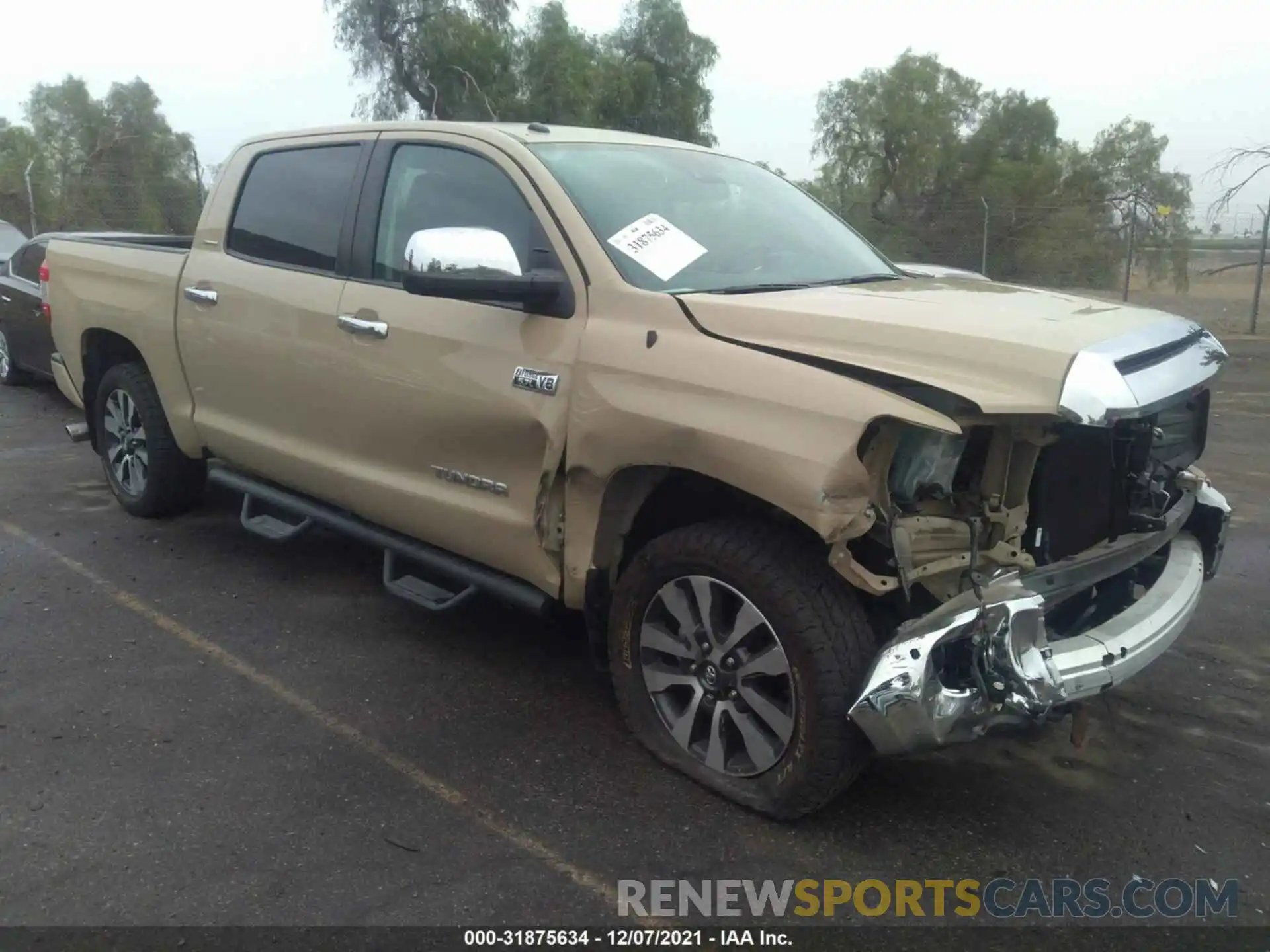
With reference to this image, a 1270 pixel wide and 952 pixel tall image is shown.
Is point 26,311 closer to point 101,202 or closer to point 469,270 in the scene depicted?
point 469,270

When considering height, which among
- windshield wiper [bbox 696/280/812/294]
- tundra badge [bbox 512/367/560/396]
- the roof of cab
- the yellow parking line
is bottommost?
the yellow parking line

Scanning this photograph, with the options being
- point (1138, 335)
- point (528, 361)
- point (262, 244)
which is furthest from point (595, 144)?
point (1138, 335)

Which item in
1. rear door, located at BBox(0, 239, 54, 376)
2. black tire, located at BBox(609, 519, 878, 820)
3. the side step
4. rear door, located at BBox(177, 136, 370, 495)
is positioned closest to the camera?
black tire, located at BBox(609, 519, 878, 820)

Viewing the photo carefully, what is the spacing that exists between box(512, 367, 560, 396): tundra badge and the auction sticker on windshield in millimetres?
458

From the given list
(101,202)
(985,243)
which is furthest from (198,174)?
(985,243)

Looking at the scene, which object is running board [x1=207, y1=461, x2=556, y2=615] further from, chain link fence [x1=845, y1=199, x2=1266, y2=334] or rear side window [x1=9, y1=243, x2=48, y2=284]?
chain link fence [x1=845, y1=199, x2=1266, y2=334]

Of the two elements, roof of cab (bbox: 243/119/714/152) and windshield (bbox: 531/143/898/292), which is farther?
roof of cab (bbox: 243/119/714/152)

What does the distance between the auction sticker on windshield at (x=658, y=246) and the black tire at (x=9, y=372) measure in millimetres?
8616

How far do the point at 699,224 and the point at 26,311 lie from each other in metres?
7.97

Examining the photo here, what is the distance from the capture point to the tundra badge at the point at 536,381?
11.4ft

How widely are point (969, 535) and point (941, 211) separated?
18.1 metres

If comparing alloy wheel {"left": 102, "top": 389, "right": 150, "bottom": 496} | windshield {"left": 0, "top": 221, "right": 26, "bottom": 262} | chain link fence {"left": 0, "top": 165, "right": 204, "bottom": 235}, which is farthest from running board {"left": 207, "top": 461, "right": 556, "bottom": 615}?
chain link fence {"left": 0, "top": 165, "right": 204, "bottom": 235}

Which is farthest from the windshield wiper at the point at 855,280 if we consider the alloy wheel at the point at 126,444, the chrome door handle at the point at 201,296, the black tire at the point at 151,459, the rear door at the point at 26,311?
the rear door at the point at 26,311

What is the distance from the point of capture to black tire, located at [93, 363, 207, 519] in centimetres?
553
